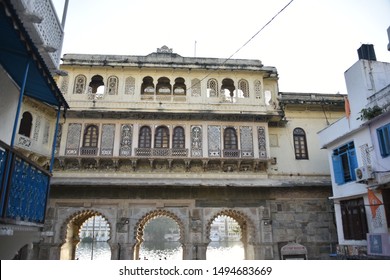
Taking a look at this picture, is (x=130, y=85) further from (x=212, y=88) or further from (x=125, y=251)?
(x=125, y=251)

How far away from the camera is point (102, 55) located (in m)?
16.7

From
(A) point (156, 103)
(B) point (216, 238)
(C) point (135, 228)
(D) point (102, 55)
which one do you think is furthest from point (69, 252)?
(B) point (216, 238)

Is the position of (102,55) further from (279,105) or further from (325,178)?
(325,178)

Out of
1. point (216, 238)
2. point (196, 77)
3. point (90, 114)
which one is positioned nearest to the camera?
point (90, 114)

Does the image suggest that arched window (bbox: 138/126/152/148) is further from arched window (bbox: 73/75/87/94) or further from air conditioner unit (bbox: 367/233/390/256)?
air conditioner unit (bbox: 367/233/390/256)

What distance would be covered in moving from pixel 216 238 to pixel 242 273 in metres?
79.9

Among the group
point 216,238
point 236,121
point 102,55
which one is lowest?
point 216,238

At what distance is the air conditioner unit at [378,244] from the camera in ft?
30.6

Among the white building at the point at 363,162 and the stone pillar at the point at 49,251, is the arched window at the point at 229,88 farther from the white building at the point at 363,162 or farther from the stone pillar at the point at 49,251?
the stone pillar at the point at 49,251

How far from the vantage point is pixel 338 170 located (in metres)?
12.7

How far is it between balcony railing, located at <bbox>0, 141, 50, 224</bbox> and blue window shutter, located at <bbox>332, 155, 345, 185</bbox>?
11.0 metres

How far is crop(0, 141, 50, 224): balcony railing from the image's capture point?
385 cm

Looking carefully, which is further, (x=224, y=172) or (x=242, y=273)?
(x=224, y=172)

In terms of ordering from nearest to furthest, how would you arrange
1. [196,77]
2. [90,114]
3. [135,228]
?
[135,228], [90,114], [196,77]
